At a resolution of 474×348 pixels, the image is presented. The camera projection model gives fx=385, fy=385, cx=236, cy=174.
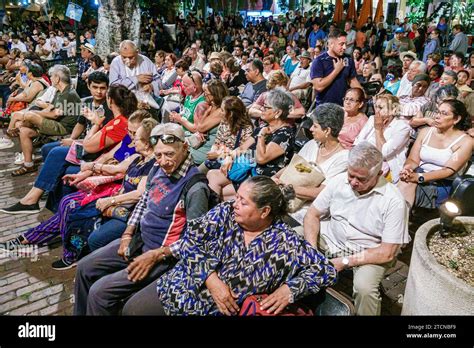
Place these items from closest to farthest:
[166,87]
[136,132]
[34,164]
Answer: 1. [136,132]
2. [34,164]
3. [166,87]

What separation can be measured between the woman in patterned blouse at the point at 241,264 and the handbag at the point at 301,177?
0.88m

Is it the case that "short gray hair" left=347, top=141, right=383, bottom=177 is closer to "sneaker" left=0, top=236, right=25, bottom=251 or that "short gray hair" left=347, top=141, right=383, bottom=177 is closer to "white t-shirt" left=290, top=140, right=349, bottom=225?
"white t-shirt" left=290, top=140, right=349, bottom=225

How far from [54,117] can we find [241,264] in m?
5.16

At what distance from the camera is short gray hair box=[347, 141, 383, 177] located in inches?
107

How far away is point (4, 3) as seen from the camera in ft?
113

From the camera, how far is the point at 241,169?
13.6 feet

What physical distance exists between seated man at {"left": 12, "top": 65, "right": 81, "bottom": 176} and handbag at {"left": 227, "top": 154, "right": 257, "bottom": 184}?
347cm

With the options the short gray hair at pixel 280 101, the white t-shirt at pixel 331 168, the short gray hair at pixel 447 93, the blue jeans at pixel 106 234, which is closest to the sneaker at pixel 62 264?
the blue jeans at pixel 106 234

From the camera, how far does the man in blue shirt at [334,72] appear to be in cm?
513

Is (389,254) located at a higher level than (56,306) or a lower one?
higher
